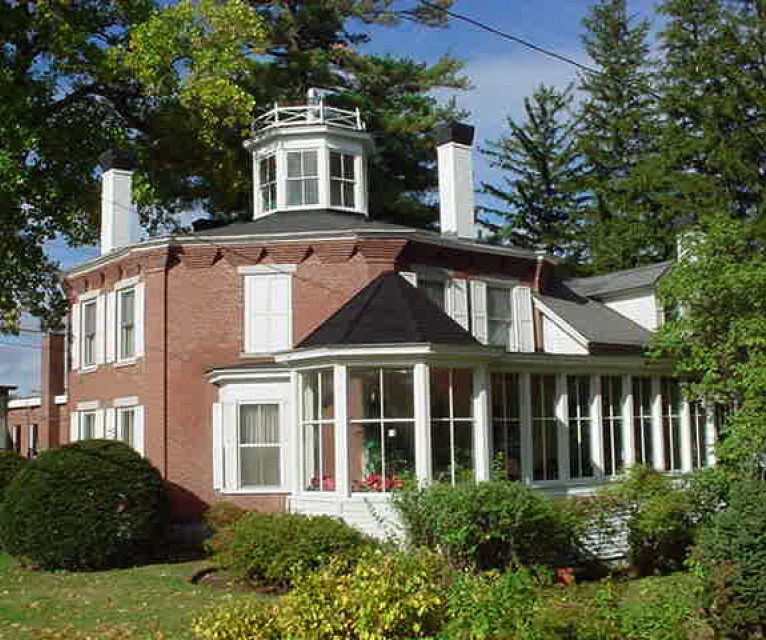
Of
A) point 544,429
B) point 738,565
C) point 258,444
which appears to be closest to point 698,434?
point 544,429

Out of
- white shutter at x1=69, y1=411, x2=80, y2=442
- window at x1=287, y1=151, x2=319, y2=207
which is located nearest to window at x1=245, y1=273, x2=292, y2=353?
window at x1=287, y1=151, x2=319, y2=207

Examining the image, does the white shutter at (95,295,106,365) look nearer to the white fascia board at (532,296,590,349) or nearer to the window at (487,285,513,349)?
the window at (487,285,513,349)

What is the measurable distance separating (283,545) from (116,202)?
1202 cm

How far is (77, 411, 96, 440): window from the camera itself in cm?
2366

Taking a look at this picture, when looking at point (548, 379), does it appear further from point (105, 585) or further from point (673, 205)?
point (673, 205)

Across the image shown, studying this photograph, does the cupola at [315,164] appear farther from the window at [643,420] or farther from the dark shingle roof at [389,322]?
the window at [643,420]

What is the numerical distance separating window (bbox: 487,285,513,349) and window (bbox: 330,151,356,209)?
4.43 metres

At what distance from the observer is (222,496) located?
796 inches

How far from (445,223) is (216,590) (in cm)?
Result: 1102

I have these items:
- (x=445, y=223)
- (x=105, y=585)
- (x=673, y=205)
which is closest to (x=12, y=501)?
(x=105, y=585)

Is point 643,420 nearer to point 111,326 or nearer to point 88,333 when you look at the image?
point 111,326

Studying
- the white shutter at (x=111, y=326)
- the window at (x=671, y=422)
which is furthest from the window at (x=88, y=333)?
the window at (x=671, y=422)

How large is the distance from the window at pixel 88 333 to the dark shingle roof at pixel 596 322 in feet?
34.7

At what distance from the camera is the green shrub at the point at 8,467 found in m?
22.7
